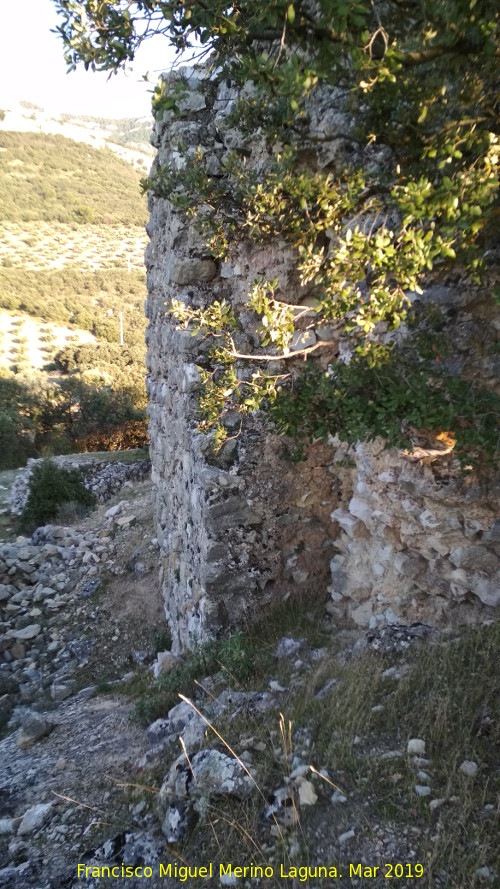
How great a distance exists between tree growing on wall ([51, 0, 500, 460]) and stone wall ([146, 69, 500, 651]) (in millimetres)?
678

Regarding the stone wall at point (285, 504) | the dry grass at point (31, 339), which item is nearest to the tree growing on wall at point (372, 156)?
the stone wall at point (285, 504)

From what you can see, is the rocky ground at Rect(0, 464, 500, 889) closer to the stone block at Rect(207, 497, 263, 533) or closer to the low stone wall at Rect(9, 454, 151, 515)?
the stone block at Rect(207, 497, 263, 533)

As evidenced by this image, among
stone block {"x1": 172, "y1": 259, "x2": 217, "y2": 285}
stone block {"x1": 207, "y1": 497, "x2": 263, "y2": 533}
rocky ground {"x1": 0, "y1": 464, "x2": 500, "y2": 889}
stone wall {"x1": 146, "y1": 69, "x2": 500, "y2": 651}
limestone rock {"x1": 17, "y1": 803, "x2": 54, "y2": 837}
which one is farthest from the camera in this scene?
stone block {"x1": 172, "y1": 259, "x2": 217, "y2": 285}

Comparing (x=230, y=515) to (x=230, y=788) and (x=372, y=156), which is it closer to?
(x=230, y=788)

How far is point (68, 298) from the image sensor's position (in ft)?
106

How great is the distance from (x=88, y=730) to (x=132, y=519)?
18.0 ft

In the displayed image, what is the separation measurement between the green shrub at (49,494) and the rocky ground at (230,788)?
6003 mm

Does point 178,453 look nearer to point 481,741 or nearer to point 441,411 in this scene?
point 441,411

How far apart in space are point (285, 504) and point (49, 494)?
27.3 ft

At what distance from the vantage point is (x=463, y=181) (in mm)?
2023

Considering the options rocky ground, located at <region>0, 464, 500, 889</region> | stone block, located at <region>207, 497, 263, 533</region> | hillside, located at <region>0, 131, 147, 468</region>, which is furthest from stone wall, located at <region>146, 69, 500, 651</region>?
hillside, located at <region>0, 131, 147, 468</region>

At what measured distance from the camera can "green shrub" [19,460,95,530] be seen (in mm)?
11180

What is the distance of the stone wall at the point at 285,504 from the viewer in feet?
11.2

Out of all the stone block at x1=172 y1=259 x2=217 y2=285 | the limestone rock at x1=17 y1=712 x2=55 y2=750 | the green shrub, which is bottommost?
the green shrub
